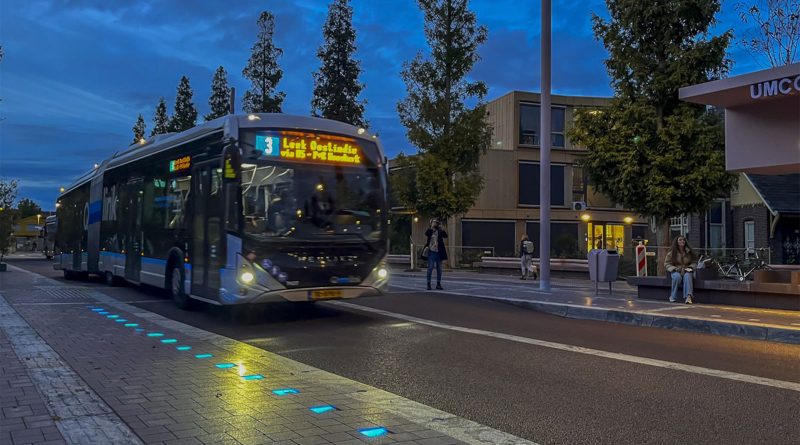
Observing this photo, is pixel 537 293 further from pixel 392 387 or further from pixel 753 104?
pixel 392 387

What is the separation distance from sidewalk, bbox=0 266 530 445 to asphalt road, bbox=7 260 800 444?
1.64ft

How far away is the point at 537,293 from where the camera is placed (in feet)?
51.1

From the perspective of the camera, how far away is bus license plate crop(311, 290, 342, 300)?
10.2 meters

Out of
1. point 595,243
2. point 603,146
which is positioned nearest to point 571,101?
point 595,243

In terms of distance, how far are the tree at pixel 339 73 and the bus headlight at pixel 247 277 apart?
2381cm

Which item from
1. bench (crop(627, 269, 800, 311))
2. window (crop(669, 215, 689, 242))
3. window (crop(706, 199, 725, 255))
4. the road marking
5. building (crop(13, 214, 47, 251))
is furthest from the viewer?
building (crop(13, 214, 47, 251))

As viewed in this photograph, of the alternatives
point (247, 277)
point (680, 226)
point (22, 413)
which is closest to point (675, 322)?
point (247, 277)

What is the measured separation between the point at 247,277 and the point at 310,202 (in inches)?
60.8

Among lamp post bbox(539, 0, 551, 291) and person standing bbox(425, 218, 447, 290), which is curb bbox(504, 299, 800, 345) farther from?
person standing bbox(425, 218, 447, 290)

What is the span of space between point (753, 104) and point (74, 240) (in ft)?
66.2

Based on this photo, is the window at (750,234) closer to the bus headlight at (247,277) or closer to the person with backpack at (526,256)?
the person with backpack at (526,256)

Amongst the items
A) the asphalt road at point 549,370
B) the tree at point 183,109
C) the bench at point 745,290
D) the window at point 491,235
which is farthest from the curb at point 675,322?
the tree at point 183,109

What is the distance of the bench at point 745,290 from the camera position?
490 inches

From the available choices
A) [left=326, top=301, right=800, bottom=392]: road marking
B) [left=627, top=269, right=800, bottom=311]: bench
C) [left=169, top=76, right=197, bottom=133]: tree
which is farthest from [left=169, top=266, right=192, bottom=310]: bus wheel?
[left=169, top=76, right=197, bottom=133]: tree
